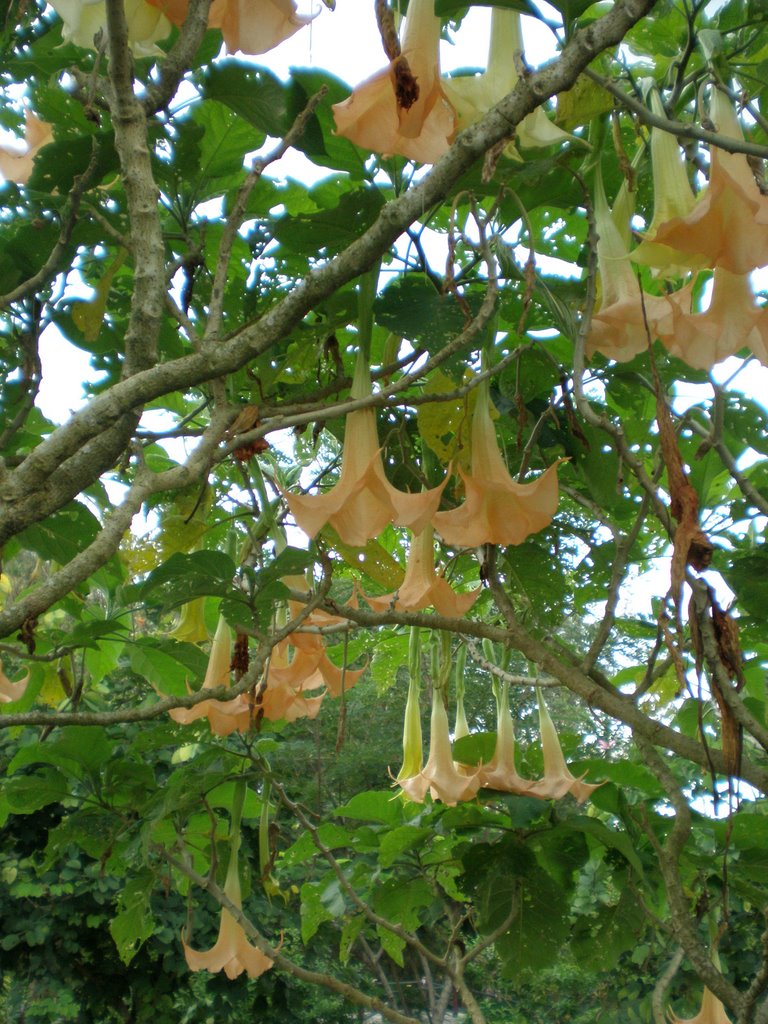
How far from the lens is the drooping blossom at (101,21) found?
93cm

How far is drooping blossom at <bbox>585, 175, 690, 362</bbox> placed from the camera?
1075 millimetres

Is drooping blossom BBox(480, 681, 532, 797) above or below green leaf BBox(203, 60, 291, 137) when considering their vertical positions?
below

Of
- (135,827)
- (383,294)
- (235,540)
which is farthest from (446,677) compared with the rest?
(383,294)

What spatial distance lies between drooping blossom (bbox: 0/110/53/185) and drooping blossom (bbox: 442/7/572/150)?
0.62 metres

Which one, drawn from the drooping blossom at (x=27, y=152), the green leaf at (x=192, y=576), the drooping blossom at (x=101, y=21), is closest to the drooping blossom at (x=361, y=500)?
the green leaf at (x=192, y=576)

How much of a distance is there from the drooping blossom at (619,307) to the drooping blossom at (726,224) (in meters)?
0.18

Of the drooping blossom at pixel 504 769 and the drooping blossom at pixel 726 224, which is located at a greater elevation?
the drooping blossom at pixel 726 224

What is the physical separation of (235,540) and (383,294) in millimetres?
608

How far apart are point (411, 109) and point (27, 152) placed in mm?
684

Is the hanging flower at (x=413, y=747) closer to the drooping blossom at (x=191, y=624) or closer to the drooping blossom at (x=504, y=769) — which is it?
the drooping blossom at (x=504, y=769)

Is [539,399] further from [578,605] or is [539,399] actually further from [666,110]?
[666,110]

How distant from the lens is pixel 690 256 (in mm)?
916

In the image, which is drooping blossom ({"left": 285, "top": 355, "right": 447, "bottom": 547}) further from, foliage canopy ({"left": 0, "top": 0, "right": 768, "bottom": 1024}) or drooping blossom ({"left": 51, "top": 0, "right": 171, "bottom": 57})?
drooping blossom ({"left": 51, "top": 0, "right": 171, "bottom": 57})

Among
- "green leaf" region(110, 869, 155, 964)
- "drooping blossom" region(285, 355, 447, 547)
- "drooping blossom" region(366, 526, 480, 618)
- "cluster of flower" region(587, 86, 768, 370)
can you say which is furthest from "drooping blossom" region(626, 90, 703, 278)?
"green leaf" region(110, 869, 155, 964)
